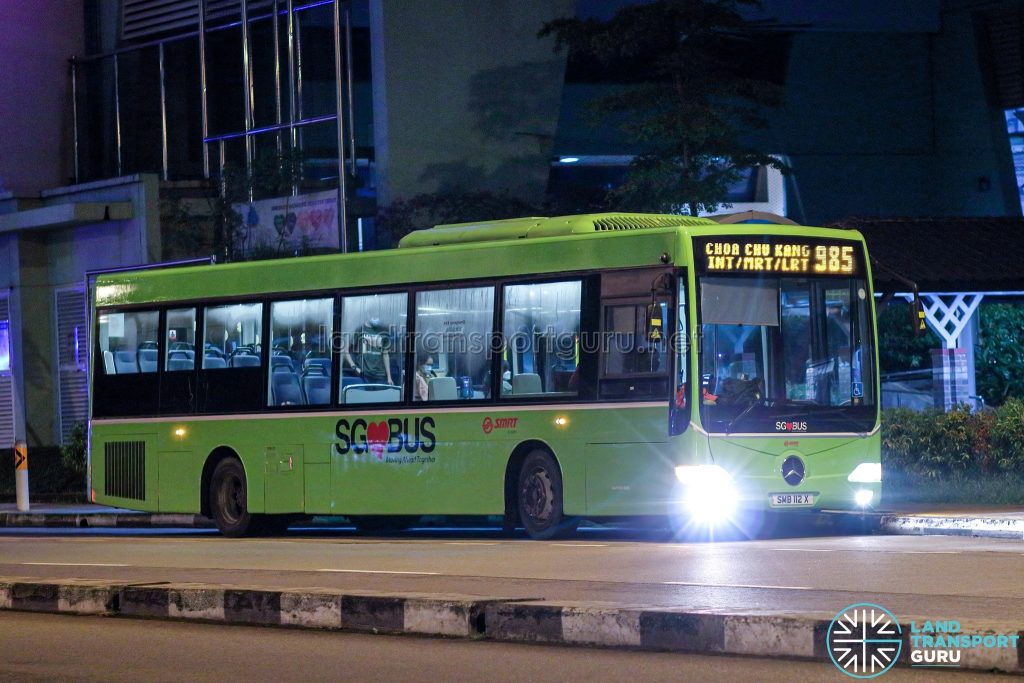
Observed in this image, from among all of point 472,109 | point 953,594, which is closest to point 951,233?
point 472,109

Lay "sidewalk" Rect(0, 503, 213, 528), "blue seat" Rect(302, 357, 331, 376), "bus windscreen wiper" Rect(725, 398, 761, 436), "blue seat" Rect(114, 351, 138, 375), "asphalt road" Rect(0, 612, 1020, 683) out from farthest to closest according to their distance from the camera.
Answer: "sidewalk" Rect(0, 503, 213, 528)
"blue seat" Rect(114, 351, 138, 375)
"blue seat" Rect(302, 357, 331, 376)
"bus windscreen wiper" Rect(725, 398, 761, 436)
"asphalt road" Rect(0, 612, 1020, 683)

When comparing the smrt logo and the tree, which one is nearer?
the smrt logo

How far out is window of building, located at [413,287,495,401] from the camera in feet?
62.5

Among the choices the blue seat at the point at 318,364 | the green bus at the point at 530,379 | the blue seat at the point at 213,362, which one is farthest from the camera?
the blue seat at the point at 213,362

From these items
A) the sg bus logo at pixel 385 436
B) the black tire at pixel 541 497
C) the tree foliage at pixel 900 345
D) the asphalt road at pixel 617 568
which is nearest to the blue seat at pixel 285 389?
the sg bus logo at pixel 385 436

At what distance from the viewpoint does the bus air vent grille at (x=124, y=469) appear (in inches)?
896

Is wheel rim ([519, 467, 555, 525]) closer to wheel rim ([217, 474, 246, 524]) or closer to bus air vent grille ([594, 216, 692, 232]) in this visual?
bus air vent grille ([594, 216, 692, 232])

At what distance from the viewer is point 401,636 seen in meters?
11.1

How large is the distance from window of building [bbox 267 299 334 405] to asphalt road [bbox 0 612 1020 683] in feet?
29.0

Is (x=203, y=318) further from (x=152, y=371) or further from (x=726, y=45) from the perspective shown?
(x=726, y=45)

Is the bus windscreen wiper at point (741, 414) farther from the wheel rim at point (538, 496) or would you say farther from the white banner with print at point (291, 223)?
the white banner with print at point (291, 223)

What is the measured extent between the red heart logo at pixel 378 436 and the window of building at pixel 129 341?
404 cm

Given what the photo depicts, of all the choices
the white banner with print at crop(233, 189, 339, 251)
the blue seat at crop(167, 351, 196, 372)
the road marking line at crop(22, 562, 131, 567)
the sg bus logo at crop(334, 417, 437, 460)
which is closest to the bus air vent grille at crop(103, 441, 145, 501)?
the blue seat at crop(167, 351, 196, 372)

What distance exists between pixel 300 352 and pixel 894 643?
13.0 metres
